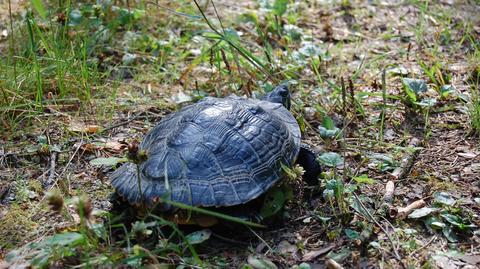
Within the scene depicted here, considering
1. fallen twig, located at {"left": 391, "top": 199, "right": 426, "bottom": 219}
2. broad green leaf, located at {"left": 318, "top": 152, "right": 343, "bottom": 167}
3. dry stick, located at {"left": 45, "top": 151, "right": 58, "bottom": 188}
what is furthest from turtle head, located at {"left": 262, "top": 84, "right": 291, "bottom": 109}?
dry stick, located at {"left": 45, "top": 151, "right": 58, "bottom": 188}

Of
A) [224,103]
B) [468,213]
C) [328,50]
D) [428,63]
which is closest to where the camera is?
[468,213]

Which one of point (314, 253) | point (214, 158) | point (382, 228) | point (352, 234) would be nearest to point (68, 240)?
point (214, 158)

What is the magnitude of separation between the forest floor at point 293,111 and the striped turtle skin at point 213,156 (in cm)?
15

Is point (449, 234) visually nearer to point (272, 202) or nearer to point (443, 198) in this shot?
point (443, 198)

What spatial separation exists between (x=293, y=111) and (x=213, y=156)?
1236mm

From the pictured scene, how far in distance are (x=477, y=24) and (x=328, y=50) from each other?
1.25m

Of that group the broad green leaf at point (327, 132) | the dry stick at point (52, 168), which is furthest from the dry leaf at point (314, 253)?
the dry stick at point (52, 168)

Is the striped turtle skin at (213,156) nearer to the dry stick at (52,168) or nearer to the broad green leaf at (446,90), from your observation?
the dry stick at (52,168)

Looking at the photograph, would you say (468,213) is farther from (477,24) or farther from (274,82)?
(477,24)

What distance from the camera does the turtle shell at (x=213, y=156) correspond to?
246 cm

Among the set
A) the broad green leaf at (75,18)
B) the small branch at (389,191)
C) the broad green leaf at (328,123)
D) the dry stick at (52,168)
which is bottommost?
the dry stick at (52,168)

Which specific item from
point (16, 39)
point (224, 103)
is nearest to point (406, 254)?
point (224, 103)

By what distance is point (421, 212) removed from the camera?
2.70 meters

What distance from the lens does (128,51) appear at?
14.5 ft
